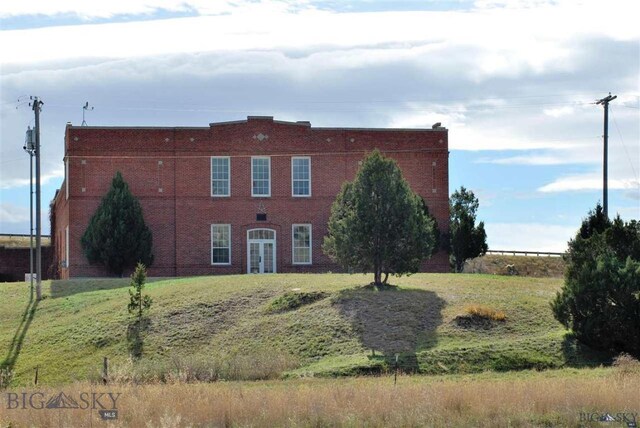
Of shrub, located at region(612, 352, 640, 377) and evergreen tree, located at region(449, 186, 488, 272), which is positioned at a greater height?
evergreen tree, located at region(449, 186, 488, 272)

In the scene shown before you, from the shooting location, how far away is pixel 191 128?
49844 millimetres

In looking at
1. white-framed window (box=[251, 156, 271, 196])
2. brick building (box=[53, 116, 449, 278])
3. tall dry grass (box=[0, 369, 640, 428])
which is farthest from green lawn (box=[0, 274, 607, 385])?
white-framed window (box=[251, 156, 271, 196])

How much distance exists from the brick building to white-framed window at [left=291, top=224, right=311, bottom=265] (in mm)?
50

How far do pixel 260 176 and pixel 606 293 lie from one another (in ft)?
84.1

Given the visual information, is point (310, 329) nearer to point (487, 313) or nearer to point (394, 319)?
point (394, 319)

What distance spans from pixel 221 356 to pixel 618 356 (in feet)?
35.4

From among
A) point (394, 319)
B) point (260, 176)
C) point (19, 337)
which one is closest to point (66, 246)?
point (260, 176)

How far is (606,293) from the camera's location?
27469 millimetres

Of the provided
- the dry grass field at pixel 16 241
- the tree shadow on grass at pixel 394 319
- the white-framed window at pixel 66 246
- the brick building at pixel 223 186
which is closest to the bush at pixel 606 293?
the tree shadow on grass at pixel 394 319

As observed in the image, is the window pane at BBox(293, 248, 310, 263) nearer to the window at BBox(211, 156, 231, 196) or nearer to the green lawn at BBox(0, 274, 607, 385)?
the window at BBox(211, 156, 231, 196)

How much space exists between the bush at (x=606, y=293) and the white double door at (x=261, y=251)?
2249cm

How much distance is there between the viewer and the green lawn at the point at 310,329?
26500mm

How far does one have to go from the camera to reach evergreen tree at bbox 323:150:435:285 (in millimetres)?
33938

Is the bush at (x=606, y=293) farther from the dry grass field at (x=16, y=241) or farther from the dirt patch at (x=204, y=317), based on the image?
the dry grass field at (x=16, y=241)
